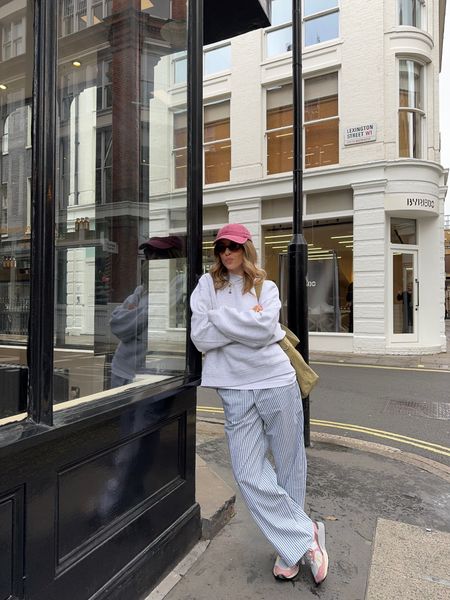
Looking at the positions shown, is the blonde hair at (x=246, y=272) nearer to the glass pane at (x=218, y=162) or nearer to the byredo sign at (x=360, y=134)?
the byredo sign at (x=360, y=134)

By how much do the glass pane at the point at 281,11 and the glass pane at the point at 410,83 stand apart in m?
3.90

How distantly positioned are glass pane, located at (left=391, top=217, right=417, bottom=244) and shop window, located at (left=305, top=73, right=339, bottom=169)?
2.43 meters

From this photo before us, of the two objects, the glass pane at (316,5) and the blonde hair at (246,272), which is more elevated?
the glass pane at (316,5)

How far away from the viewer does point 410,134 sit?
1275 cm

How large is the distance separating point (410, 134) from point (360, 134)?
1.40 m

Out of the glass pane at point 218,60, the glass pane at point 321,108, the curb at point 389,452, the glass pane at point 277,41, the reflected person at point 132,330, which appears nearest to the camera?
the reflected person at point 132,330

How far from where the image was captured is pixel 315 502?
346 centimetres

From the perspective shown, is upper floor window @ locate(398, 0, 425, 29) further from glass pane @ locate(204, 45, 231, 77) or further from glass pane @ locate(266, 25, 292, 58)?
glass pane @ locate(204, 45, 231, 77)

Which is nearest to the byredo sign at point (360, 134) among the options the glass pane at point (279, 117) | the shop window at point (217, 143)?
the glass pane at point (279, 117)

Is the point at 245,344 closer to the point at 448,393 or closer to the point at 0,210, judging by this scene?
the point at 0,210

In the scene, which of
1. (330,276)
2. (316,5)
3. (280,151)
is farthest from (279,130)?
(330,276)

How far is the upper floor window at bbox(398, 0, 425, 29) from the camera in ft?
41.6

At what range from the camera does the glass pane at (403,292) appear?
12.8m

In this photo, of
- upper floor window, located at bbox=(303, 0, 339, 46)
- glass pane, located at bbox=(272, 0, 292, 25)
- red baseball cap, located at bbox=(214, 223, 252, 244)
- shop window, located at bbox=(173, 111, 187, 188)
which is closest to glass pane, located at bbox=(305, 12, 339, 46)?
upper floor window, located at bbox=(303, 0, 339, 46)
